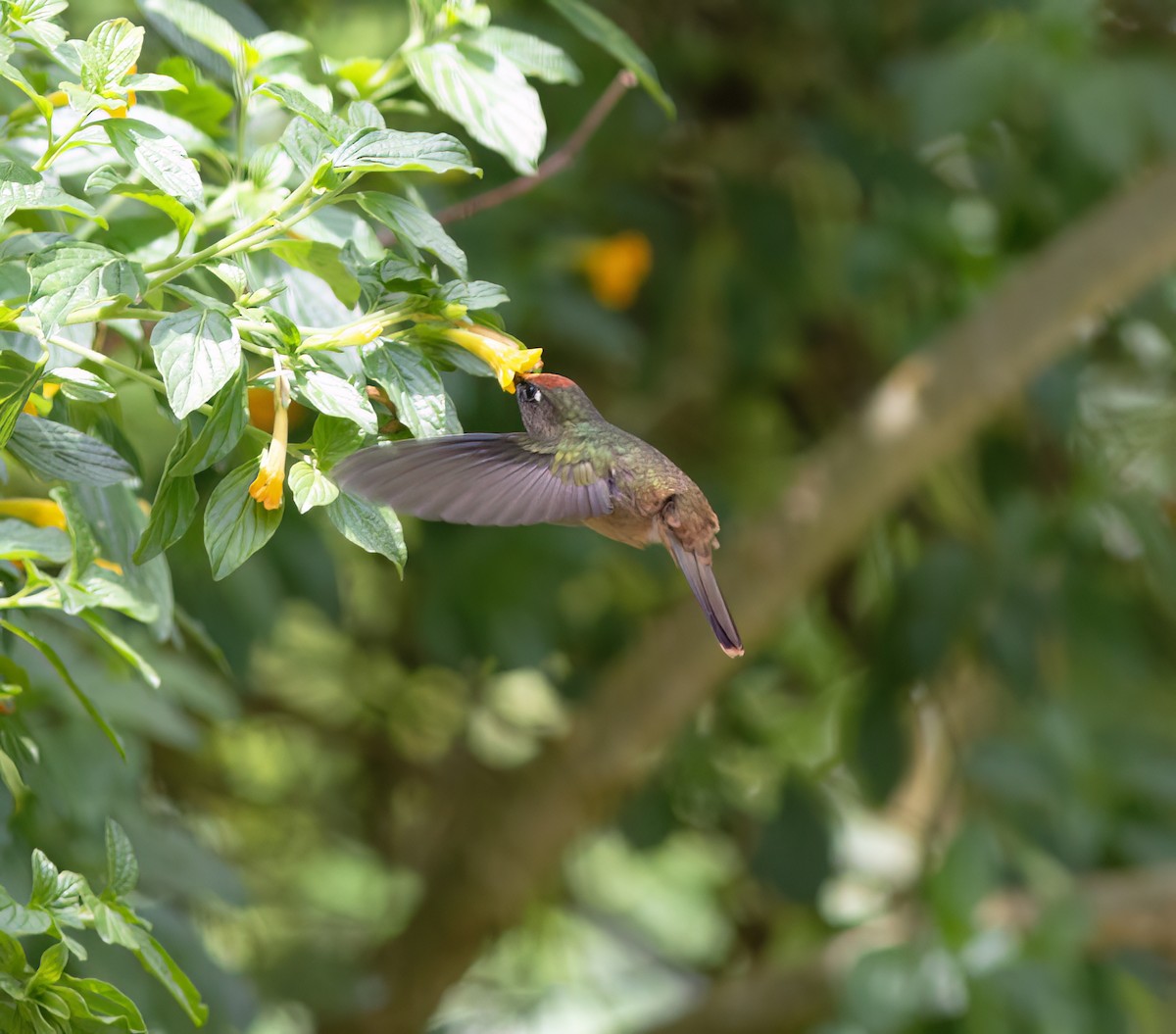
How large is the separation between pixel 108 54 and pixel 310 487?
0.17 m

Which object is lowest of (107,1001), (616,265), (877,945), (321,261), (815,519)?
(877,945)

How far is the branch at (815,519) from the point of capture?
1525 millimetres

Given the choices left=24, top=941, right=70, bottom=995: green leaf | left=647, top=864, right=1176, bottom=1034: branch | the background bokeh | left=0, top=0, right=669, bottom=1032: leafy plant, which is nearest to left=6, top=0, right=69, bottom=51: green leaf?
left=0, top=0, right=669, bottom=1032: leafy plant

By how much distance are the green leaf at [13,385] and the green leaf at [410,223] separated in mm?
133

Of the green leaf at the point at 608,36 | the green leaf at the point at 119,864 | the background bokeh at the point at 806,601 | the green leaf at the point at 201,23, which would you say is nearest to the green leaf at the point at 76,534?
the green leaf at the point at 119,864

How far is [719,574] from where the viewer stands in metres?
1.64

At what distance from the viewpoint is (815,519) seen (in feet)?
5.21

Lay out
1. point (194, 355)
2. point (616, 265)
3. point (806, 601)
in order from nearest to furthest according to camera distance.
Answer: point (194, 355), point (616, 265), point (806, 601)

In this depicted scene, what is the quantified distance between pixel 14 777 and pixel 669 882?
2170mm

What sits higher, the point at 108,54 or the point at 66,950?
the point at 108,54

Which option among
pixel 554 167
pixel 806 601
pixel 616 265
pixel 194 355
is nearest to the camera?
pixel 194 355

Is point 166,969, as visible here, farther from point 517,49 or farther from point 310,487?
point 517,49

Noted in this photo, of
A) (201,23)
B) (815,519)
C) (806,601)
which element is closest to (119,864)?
(201,23)

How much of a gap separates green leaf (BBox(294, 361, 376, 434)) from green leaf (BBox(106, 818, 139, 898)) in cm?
19
